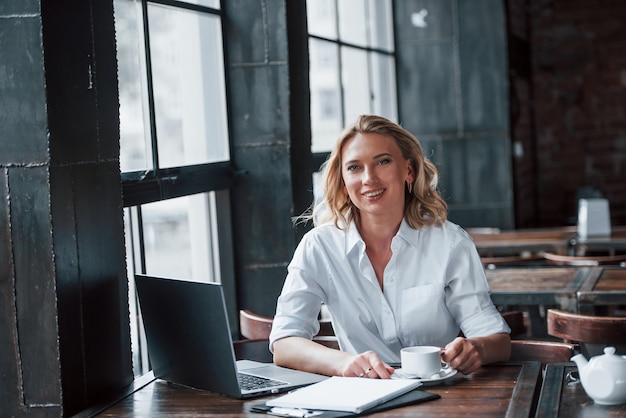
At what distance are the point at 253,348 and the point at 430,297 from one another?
2.16 ft

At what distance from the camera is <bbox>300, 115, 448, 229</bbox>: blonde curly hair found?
2.96 meters

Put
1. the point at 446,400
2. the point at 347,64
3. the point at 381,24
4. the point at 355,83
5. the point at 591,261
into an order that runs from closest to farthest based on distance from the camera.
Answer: the point at 446,400, the point at 591,261, the point at 347,64, the point at 355,83, the point at 381,24

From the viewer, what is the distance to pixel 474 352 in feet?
8.34

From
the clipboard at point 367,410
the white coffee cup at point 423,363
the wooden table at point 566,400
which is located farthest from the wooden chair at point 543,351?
the clipboard at point 367,410

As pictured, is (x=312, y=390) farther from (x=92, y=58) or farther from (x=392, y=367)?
(x=92, y=58)

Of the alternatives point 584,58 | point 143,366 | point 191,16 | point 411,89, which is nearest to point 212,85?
point 191,16

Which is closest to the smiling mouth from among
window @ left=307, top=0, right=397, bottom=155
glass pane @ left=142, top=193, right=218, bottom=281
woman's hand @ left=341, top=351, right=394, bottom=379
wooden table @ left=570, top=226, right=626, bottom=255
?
woman's hand @ left=341, top=351, right=394, bottom=379

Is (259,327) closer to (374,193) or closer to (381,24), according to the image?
(374,193)

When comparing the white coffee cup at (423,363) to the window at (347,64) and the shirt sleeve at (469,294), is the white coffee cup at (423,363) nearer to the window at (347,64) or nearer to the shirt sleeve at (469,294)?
the shirt sleeve at (469,294)

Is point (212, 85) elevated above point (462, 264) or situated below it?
above

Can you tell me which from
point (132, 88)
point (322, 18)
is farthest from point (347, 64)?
point (132, 88)

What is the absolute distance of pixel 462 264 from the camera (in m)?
2.84

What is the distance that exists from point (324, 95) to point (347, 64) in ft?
1.55

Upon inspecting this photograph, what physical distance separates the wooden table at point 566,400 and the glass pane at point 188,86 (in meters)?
1.79
